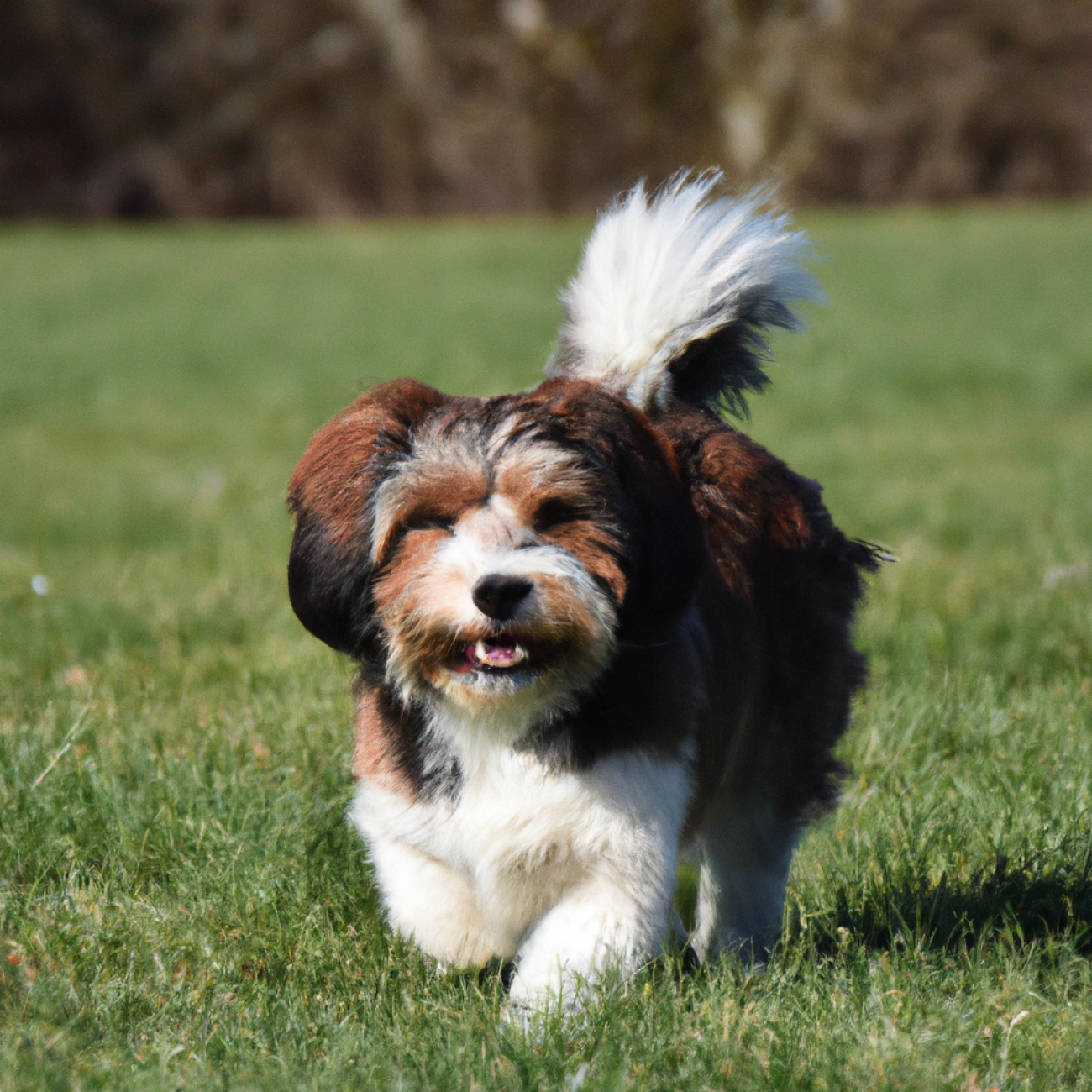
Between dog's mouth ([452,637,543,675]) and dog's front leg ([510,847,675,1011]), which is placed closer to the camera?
dog's mouth ([452,637,543,675])

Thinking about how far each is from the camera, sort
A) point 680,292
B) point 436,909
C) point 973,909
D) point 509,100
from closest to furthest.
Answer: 1. point 436,909
2. point 973,909
3. point 680,292
4. point 509,100

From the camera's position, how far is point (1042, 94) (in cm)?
3397

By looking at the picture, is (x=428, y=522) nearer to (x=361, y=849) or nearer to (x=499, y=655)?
(x=499, y=655)

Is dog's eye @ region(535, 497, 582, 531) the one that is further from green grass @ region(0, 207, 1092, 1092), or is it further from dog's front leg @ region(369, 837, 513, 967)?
green grass @ region(0, 207, 1092, 1092)

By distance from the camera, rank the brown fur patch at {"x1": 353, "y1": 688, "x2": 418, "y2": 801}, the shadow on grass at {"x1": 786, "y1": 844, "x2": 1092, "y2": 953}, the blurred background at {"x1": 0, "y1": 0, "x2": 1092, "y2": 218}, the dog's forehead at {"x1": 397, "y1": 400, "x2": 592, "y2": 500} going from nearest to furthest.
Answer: the dog's forehead at {"x1": 397, "y1": 400, "x2": 592, "y2": 500} → the brown fur patch at {"x1": 353, "y1": 688, "x2": 418, "y2": 801} → the shadow on grass at {"x1": 786, "y1": 844, "x2": 1092, "y2": 953} → the blurred background at {"x1": 0, "y1": 0, "x2": 1092, "y2": 218}

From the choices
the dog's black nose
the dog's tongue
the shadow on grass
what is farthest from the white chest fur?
the shadow on grass

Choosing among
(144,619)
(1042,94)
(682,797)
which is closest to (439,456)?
(682,797)

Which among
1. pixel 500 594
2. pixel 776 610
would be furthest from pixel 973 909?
pixel 500 594

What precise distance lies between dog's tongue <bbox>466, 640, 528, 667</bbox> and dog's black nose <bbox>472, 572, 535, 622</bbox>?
9 centimetres

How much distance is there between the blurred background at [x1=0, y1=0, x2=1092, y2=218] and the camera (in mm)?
32438

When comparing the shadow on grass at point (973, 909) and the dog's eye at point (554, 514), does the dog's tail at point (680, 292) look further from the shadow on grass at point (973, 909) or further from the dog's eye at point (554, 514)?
the shadow on grass at point (973, 909)

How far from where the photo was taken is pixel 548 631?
2.57 meters

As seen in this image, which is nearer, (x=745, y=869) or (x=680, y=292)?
(x=680, y=292)

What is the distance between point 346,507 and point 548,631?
459mm
